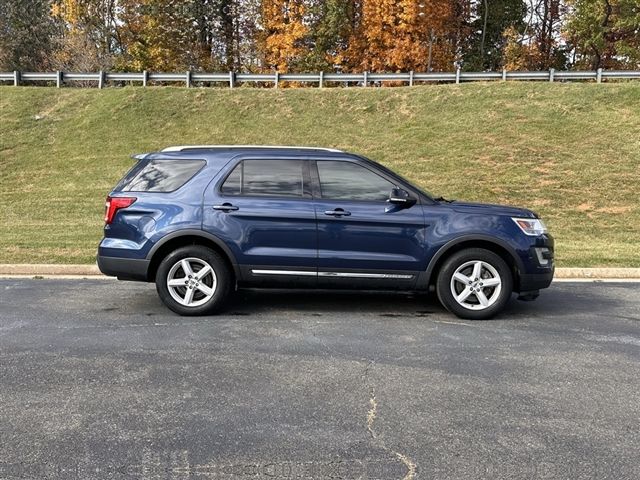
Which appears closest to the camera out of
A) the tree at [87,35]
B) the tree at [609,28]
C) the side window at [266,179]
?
the side window at [266,179]

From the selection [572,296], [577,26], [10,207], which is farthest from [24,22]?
[572,296]

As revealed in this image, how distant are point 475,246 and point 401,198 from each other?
0.95 metres

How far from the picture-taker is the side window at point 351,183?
245 inches

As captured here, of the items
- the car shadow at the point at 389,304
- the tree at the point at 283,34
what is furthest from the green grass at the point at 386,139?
the tree at the point at 283,34

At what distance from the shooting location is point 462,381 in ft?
14.5

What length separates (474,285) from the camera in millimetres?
6215

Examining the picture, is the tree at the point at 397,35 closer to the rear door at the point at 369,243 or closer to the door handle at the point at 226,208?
the rear door at the point at 369,243

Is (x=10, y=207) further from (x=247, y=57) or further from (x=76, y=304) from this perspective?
(x=247, y=57)

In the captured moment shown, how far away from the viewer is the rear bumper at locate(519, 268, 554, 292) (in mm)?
6141

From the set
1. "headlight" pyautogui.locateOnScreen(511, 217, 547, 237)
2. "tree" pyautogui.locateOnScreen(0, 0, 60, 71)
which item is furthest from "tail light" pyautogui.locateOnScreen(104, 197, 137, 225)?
"tree" pyautogui.locateOnScreen(0, 0, 60, 71)

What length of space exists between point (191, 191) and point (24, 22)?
1873 inches

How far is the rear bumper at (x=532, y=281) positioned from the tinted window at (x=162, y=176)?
11.7ft

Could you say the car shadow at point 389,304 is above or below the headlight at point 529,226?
below

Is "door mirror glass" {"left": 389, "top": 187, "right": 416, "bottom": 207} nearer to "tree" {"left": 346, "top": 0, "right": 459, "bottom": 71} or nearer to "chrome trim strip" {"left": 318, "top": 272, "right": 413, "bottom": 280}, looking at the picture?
"chrome trim strip" {"left": 318, "top": 272, "right": 413, "bottom": 280}
